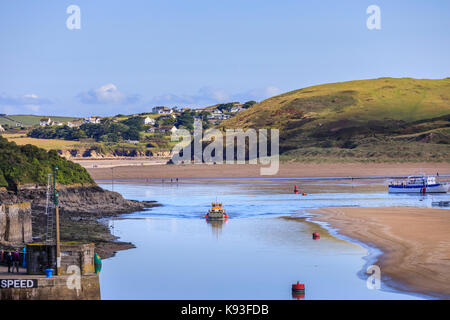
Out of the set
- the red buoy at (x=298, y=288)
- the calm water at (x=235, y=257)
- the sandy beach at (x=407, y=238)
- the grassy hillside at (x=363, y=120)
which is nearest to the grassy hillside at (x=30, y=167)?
the calm water at (x=235, y=257)

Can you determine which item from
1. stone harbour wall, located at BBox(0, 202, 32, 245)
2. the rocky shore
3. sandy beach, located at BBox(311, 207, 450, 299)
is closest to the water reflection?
the rocky shore

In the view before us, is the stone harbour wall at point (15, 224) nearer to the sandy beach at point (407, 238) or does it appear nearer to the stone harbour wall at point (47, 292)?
the stone harbour wall at point (47, 292)

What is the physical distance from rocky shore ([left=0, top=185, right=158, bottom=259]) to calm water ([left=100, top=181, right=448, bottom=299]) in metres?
1.37

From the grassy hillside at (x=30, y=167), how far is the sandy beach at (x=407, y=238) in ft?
63.2

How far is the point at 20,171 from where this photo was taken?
44.4 meters

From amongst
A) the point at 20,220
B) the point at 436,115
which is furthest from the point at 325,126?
the point at 20,220

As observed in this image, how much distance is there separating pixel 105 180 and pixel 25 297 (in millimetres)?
69822

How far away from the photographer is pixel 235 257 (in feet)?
103

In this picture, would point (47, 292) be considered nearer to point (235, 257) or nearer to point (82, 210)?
point (235, 257)

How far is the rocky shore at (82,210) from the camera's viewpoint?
3469 cm

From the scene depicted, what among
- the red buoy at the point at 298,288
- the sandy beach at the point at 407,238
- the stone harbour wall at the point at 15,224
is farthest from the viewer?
the stone harbour wall at the point at 15,224

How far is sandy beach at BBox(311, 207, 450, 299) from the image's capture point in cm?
2564

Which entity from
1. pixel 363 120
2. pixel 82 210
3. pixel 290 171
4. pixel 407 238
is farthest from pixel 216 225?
pixel 363 120
